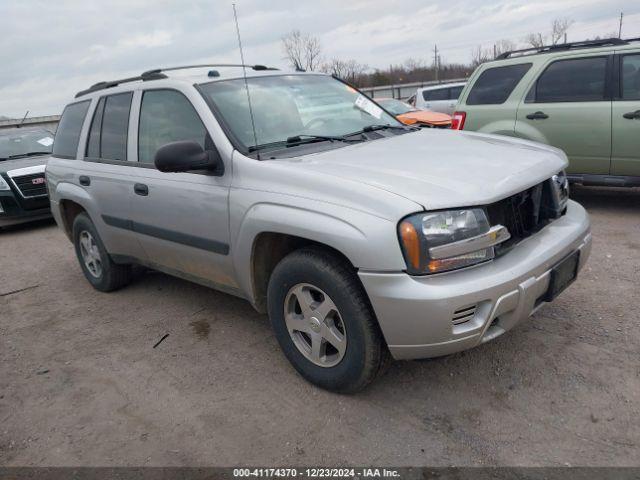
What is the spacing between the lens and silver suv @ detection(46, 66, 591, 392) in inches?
92.0

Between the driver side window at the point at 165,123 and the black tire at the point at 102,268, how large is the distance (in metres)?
1.18

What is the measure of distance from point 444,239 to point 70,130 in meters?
3.91

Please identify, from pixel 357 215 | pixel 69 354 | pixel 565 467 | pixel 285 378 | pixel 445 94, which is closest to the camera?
pixel 565 467

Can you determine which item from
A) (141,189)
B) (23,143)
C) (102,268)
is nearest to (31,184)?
(23,143)

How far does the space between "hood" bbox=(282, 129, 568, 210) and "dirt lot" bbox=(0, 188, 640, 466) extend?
106 centimetres

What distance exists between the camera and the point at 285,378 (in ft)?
10.2

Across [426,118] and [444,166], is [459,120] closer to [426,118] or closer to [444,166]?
[444,166]

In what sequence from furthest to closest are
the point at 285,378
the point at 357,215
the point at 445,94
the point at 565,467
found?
the point at 445,94 → the point at 285,378 → the point at 357,215 → the point at 565,467

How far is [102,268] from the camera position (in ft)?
15.3

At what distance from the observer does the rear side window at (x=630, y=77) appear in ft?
18.3

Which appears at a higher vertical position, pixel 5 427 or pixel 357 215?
pixel 357 215

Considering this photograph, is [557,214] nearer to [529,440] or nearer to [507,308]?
[507,308]

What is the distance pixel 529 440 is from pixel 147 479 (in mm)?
1754

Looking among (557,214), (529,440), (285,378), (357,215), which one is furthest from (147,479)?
(557,214)
